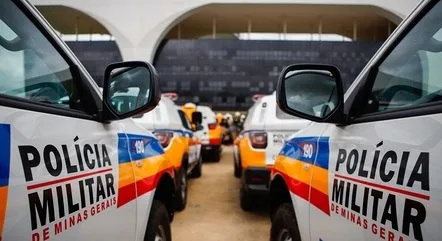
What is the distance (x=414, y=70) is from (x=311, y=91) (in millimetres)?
1071

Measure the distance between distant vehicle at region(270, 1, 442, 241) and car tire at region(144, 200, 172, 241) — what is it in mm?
965

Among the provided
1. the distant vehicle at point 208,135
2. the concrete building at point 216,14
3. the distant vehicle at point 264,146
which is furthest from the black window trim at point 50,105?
the concrete building at point 216,14

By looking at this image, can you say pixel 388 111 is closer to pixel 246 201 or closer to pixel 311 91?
pixel 311 91

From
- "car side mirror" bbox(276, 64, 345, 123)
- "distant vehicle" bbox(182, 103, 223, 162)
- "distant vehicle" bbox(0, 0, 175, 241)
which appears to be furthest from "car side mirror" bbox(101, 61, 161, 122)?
"distant vehicle" bbox(182, 103, 223, 162)

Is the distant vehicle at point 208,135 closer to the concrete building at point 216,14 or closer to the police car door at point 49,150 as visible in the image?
the concrete building at point 216,14

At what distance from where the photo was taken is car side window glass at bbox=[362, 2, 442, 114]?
5.00 ft

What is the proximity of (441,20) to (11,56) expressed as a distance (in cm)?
164

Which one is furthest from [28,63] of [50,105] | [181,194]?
[181,194]

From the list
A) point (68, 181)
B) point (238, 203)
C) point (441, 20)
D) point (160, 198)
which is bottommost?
point (238, 203)

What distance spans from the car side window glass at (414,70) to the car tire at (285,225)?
1.05 m

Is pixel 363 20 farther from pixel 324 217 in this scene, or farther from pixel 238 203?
pixel 324 217

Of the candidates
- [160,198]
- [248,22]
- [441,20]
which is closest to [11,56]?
[441,20]

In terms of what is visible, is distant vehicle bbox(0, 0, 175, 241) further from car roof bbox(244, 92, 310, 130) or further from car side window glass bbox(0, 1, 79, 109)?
car roof bbox(244, 92, 310, 130)

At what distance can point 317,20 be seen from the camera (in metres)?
20.7
